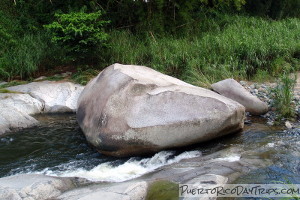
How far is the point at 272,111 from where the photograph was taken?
7387mm

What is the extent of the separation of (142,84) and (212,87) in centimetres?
224

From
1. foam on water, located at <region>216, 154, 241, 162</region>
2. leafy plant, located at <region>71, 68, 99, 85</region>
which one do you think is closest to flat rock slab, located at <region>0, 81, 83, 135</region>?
leafy plant, located at <region>71, 68, 99, 85</region>

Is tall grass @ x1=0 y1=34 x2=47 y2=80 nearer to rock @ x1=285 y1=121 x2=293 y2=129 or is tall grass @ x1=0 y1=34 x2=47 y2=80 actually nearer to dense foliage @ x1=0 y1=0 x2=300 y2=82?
dense foliage @ x1=0 y1=0 x2=300 y2=82

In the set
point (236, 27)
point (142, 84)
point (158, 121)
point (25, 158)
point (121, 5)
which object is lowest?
point (25, 158)

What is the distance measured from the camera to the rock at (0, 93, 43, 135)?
7.52 meters

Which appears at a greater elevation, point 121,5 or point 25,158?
point 121,5

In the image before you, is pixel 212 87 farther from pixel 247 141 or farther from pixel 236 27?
pixel 236 27

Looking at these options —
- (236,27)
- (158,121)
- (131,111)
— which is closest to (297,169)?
(158,121)

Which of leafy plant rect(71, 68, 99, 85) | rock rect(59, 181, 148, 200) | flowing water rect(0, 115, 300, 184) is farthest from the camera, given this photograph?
leafy plant rect(71, 68, 99, 85)

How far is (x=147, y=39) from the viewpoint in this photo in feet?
38.4

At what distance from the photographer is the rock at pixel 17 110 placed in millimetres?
7523

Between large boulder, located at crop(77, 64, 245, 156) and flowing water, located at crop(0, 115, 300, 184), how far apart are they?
0.20 m

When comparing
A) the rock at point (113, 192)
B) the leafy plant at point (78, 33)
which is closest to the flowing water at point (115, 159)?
the rock at point (113, 192)

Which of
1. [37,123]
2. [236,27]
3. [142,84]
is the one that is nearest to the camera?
[142,84]
